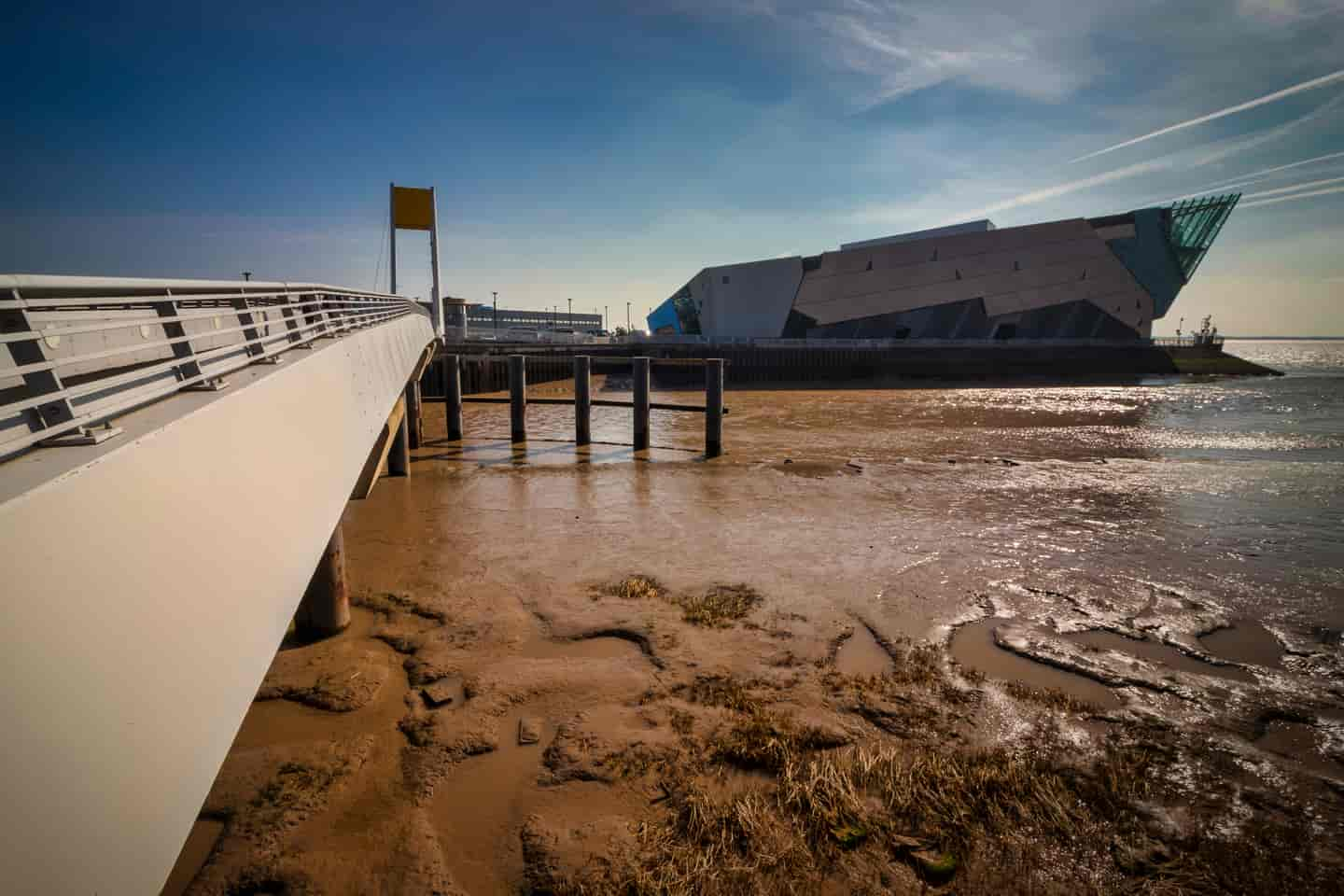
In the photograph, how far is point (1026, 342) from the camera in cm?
4672

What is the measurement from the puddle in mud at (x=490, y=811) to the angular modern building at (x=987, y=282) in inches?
1761

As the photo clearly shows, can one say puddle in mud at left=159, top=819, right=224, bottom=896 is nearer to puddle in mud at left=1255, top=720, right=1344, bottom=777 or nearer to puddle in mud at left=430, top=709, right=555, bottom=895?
puddle in mud at left=430, top=709, right=555, bottom=895

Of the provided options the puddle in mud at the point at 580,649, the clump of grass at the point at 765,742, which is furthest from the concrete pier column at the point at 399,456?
the clump of grass at the point at 765,742

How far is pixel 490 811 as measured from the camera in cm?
343

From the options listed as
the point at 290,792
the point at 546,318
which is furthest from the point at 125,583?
the point at 546,318

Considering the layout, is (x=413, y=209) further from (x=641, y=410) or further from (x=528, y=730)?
(x=528, y=730)

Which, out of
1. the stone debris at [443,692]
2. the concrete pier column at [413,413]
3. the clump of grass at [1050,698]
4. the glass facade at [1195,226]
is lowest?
the stone debris at [443,692]

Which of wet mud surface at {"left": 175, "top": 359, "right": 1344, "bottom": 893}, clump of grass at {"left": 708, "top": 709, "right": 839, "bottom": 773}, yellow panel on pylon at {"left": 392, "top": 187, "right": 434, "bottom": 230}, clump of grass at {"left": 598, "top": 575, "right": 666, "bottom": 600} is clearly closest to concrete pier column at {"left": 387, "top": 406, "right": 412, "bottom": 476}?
wet mud surface at {"left": 175, "top": 359, "right": 1344, "bottom": 893}

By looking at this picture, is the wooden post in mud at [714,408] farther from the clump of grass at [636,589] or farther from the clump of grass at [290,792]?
the clump of grass at [290,792]

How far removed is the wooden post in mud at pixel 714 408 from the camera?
13727 mm

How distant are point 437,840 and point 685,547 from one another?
16.0 feet

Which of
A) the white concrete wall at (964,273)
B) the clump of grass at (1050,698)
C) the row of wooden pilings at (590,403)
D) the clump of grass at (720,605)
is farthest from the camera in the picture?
the white concrete wall at (964,273)

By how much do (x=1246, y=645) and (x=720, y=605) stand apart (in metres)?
4.43

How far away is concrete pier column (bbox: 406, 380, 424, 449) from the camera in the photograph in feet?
48.8
